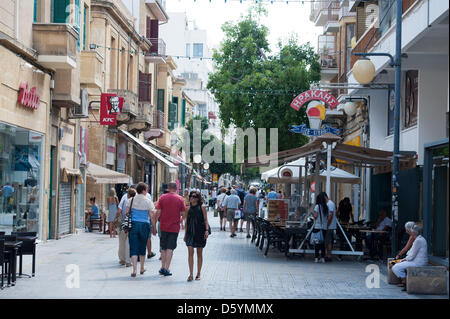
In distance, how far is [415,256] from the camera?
12516mm

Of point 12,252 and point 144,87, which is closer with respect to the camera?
point 12,252

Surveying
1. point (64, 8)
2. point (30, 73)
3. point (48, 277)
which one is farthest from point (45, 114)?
point (48, 277)

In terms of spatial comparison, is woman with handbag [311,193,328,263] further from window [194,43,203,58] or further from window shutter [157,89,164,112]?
window [194,43,203,58]

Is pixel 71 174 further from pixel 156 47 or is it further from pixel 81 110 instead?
pixel 156 47

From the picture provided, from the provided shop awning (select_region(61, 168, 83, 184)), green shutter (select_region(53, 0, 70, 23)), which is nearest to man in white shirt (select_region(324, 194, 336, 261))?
green shutter (select_region(53, 0, 70, 23))

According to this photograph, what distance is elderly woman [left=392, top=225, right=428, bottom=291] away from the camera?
12391 millimetres

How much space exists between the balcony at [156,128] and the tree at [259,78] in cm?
553

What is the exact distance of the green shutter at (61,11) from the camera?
21.4m

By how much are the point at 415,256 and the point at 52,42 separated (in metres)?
12.0

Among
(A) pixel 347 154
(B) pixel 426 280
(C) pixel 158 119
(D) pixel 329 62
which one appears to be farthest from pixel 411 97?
(C) pixel 158 119

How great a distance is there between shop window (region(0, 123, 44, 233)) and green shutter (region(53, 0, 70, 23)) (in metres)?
3.55

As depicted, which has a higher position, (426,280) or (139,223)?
(139,223)
